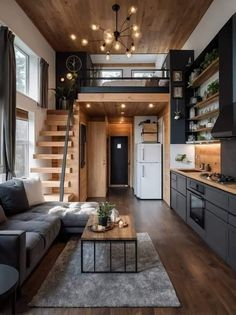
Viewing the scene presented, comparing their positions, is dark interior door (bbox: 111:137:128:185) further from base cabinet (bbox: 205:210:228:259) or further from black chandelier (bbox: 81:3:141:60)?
base cabinet (bbox: 205:210:228:259)

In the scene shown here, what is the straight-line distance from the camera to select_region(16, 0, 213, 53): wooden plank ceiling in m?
5.01

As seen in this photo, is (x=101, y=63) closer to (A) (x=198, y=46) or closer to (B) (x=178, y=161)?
(A) (x=198, y=46)

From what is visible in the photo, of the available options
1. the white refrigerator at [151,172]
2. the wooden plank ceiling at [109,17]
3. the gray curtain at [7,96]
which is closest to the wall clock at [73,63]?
the wooden plank ceiling at [109,17]

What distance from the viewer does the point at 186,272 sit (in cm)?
296

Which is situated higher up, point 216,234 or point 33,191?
point 33,191

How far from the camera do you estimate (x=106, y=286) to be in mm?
2613

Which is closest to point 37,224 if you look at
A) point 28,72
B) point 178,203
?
point 178,203

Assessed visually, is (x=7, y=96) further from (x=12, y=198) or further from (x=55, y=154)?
(x=55, y=154)

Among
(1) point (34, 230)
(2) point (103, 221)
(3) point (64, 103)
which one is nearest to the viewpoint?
(1) point (34, 230)

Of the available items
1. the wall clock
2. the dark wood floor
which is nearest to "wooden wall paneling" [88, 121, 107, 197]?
the wall clock

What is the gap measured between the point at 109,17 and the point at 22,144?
10.9ft

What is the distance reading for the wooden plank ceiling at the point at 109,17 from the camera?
5.01 metres

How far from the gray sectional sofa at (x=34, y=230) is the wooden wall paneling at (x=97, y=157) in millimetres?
3465

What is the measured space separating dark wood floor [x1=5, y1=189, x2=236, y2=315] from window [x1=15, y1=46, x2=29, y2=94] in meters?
3.54
